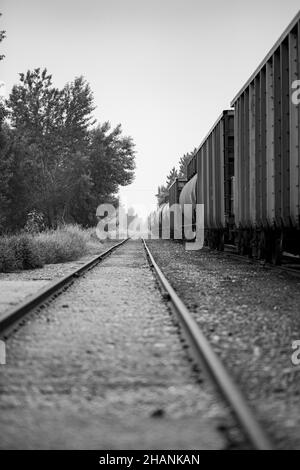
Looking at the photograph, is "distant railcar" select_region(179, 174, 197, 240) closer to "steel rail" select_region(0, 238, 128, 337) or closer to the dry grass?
the dry grass

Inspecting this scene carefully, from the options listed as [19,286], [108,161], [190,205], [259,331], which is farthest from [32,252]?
[108,161]

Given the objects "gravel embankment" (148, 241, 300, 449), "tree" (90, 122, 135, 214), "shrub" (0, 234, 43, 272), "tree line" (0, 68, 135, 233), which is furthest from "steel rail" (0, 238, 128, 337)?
"tree" (90, 122, 135, 214)

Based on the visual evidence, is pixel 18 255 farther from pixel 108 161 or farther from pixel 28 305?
pixel 108 161

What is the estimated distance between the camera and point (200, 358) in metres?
3.95

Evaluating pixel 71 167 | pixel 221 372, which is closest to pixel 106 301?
pixel 221 372

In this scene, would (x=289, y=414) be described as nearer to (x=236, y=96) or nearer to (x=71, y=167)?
(x=236, y=96)

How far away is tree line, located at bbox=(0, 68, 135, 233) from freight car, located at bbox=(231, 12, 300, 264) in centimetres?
2115

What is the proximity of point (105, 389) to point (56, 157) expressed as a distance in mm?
38244

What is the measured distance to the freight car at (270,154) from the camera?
9.28 m

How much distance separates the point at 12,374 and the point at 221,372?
143cm

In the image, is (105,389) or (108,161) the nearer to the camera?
(105,389)

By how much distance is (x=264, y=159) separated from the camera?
11461 millimetres

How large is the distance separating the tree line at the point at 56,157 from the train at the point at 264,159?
18.9 m
